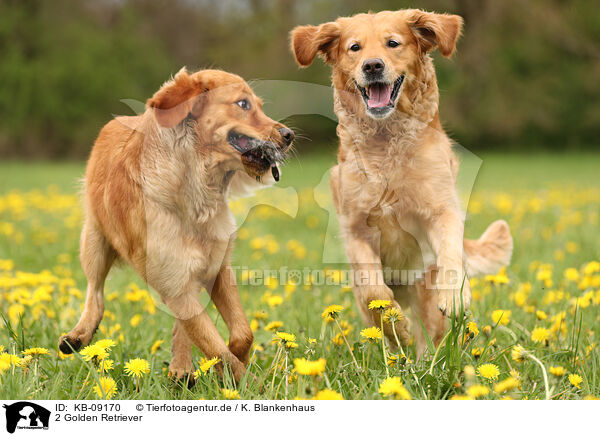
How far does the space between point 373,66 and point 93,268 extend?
143 centimetres

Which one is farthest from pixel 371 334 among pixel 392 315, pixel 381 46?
pixel 381 46

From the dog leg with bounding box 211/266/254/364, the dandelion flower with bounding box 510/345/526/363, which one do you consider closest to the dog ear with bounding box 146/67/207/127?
the dog leg with bounding box 211/266/254/364

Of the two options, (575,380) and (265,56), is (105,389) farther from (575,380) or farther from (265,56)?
(265,56)

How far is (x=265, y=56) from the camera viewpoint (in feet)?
61.5

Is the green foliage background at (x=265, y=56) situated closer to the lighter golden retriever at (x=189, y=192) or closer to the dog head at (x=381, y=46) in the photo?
the dog head at (x=381, y=46)

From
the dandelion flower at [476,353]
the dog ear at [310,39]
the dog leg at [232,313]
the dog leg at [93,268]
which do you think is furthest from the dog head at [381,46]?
the dog leg at [93,268]

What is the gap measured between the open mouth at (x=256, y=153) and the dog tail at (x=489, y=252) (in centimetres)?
126

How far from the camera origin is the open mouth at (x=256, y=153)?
236cm

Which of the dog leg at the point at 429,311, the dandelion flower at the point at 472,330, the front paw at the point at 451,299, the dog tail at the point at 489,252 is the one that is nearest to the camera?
the dandelion flower at the point at 472,330

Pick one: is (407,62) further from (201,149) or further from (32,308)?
(32,308)
